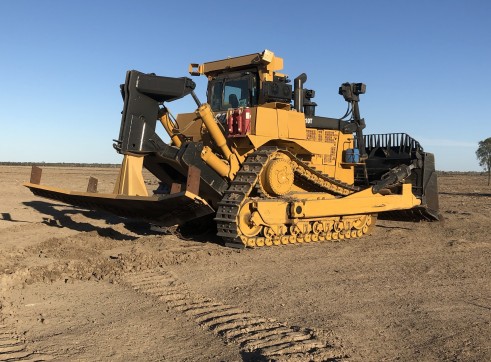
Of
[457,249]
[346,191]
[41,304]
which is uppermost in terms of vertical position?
[346,191]

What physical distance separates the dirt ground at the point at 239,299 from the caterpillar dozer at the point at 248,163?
568 millimetres

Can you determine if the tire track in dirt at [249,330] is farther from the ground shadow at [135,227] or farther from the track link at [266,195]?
the ground shadow at [135,227]

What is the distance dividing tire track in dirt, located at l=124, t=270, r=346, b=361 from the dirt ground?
0.02 metres

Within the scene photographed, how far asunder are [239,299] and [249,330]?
122 centimetres

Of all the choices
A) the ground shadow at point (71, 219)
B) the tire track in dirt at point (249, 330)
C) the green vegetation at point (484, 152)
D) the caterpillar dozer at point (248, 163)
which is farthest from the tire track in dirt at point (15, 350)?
the green vegetation at point (484, 152)

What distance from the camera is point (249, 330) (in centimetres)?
473

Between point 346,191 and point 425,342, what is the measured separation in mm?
6776

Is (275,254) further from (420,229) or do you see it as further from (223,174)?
(420,229)

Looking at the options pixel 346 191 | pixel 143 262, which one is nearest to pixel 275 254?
pixel 143 262

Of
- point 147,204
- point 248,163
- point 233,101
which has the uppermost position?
point 233,101

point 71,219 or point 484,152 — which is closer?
point 71,219

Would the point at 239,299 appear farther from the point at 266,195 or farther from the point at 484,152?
the point at 484,152

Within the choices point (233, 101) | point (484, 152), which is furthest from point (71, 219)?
point (484, 152)

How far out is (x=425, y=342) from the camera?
4414 mm
